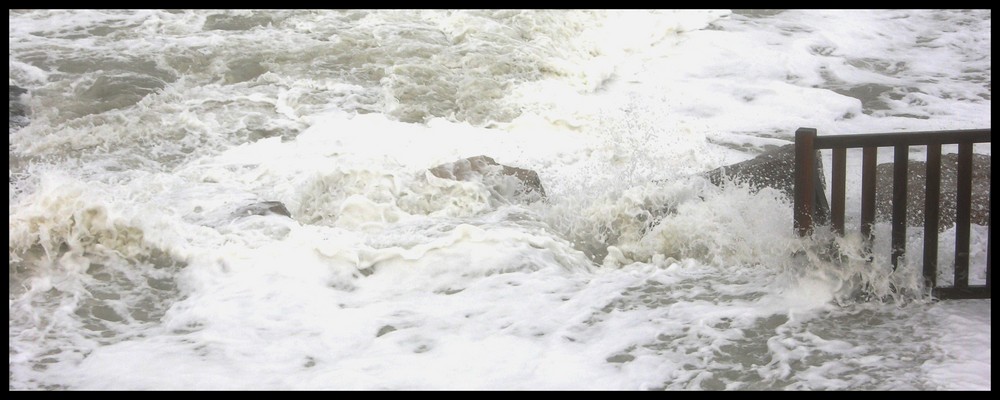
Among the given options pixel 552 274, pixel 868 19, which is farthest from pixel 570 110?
pixel 868 19

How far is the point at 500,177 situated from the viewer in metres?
6.72

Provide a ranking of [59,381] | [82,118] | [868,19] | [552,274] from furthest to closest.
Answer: [868,19]
[82,118]
[552,274]
[59,381]

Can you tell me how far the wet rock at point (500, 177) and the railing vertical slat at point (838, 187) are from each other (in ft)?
8.38

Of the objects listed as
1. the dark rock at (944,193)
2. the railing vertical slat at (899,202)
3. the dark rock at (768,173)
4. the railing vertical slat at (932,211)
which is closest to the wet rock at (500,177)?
the dark rock at (768,173)

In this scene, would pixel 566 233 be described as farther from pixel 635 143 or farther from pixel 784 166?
pixel 635 143

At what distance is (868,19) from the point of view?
39.0ft

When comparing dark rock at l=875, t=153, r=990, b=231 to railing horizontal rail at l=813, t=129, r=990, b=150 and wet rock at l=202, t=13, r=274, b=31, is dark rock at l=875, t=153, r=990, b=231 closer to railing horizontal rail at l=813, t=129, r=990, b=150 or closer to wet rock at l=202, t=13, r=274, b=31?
railing horizontal rail at l=813, t=129, r=990, b=150

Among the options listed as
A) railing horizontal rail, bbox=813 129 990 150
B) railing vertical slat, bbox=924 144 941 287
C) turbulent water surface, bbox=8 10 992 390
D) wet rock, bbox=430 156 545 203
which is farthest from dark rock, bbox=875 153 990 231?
wet rock, bbox=430 156 545 203

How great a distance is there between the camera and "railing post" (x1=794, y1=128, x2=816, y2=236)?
4.31m

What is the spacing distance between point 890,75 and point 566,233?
5647mm

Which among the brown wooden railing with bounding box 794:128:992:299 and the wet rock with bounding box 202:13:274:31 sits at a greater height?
the wet rock with bounding box 202:13:274:31

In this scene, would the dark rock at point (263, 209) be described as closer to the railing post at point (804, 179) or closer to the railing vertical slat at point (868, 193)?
the railing post at point (804, 179)

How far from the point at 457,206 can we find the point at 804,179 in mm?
2703

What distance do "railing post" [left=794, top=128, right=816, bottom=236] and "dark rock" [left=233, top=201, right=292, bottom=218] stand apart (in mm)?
3314
